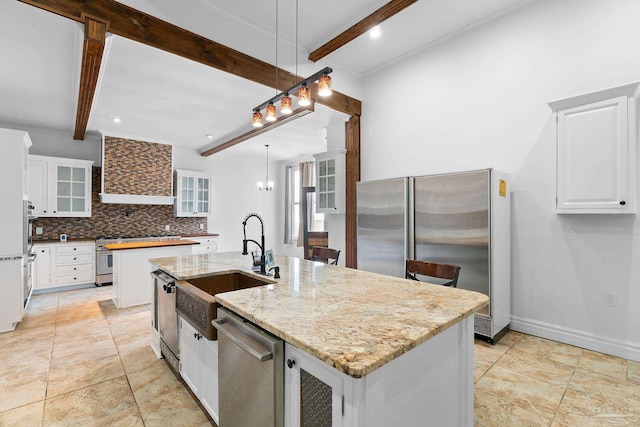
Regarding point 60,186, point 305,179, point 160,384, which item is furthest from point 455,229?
point 60,186

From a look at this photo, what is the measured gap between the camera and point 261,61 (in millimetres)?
3598

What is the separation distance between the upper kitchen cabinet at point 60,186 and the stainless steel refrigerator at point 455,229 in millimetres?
5505

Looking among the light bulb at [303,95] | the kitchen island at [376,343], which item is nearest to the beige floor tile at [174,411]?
the kitchen island at [376,343]

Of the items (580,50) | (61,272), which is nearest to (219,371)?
(580,50)

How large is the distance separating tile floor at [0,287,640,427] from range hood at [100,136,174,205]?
312cm

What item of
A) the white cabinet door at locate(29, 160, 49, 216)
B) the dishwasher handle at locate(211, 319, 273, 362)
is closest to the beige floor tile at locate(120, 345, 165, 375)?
the dishwasher handle at locate(211, 319, 273, 362)

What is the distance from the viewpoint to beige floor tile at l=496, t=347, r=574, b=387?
233 cm

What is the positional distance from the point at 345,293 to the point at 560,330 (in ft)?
8.87

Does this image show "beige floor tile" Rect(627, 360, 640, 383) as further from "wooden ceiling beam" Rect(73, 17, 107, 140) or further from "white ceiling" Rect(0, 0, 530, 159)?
"wooden ceiling beam" Rect(73, 17, 107, 140)

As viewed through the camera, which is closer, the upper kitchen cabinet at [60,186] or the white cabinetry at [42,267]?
the white cabinetry at [42,267]

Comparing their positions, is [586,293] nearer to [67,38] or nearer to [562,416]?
[562,416]

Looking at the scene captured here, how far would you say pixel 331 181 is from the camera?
4.91 meters

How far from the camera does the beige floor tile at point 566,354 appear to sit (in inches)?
103

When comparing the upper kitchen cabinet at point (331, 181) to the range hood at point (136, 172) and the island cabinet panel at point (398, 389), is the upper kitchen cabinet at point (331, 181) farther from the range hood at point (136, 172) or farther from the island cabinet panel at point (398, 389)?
the range hood at point (136, 172)
